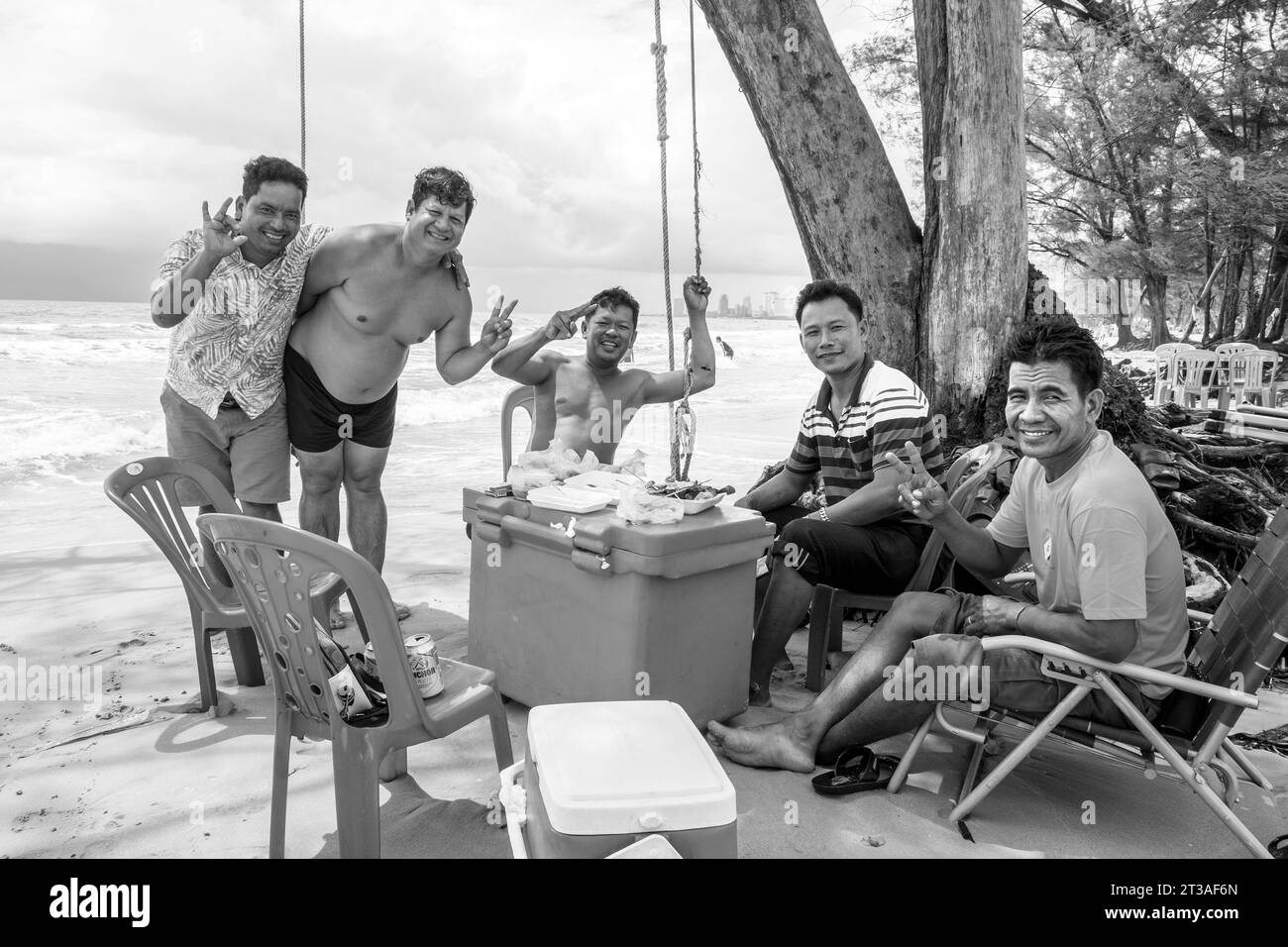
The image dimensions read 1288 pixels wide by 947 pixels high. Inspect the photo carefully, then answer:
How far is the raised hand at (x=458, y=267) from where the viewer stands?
4234 millimetres

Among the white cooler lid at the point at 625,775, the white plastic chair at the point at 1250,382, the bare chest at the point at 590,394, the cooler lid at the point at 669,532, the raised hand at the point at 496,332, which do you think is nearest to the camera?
the white cooler lid at the point at 625,775

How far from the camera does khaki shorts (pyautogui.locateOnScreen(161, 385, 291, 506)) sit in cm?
404

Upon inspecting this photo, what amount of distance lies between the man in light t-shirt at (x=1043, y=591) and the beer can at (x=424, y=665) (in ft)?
3.67

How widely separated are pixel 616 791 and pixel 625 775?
55 mm

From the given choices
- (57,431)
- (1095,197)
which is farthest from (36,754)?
(1095,197)

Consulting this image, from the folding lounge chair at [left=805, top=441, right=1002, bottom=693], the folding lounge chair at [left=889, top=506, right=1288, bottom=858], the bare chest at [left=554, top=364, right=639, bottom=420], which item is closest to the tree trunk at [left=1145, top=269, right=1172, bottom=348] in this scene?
the folding lounge chair at [left=805, top=441, right=1002, bottom=693]

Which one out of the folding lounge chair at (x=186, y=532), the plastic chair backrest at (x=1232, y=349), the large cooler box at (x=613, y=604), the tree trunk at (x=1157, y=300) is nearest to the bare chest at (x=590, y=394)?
the large cooler box at (x=613, y=604)

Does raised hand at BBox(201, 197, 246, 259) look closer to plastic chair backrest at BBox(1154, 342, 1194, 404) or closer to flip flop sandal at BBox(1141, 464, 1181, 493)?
flip flop sandal at BBox(1141, 464, 1181, 493)

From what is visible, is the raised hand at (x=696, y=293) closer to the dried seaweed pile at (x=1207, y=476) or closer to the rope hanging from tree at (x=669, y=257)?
the rope hanging from tree at (x=669, y=257)

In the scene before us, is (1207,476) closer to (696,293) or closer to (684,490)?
(696,293)

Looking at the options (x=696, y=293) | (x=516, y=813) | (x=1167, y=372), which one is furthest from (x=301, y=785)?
(x=1167, y=372)

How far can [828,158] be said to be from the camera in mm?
5246

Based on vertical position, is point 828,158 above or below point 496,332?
above
